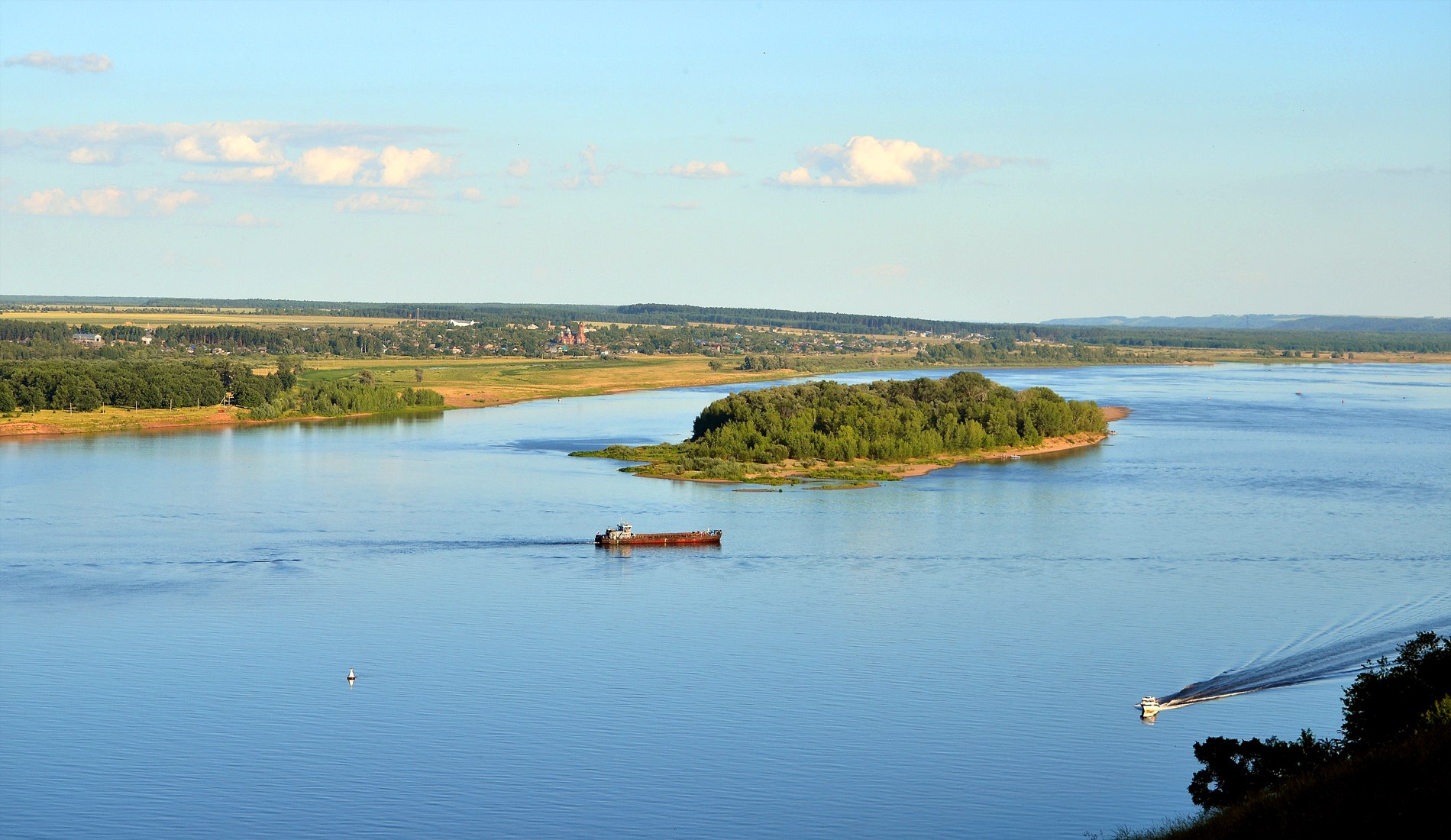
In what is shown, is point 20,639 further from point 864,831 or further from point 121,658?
point 864,831

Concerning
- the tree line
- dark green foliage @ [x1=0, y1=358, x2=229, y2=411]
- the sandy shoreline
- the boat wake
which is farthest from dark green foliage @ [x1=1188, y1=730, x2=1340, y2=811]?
dark green foliage @ [x1=0, y1=358, x2=229, y2=411]

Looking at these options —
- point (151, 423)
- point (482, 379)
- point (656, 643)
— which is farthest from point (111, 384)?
point (656, 643)

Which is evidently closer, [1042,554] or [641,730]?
[641,730]

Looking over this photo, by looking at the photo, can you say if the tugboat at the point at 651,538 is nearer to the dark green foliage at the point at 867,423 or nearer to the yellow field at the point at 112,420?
the dark green foliage at the point at 867,423

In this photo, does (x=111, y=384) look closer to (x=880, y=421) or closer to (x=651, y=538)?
(x=880, y=421)

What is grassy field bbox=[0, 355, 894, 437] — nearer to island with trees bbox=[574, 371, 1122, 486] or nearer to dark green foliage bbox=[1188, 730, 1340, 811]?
island with trees bbox=[574, 371, 1122, 486]

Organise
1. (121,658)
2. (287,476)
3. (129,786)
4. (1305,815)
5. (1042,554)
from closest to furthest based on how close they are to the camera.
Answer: (1305,815)
(129,786)
(121,658)
(1042,554)
(287,476)

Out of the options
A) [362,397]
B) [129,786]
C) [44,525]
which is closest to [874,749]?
[129,786]
